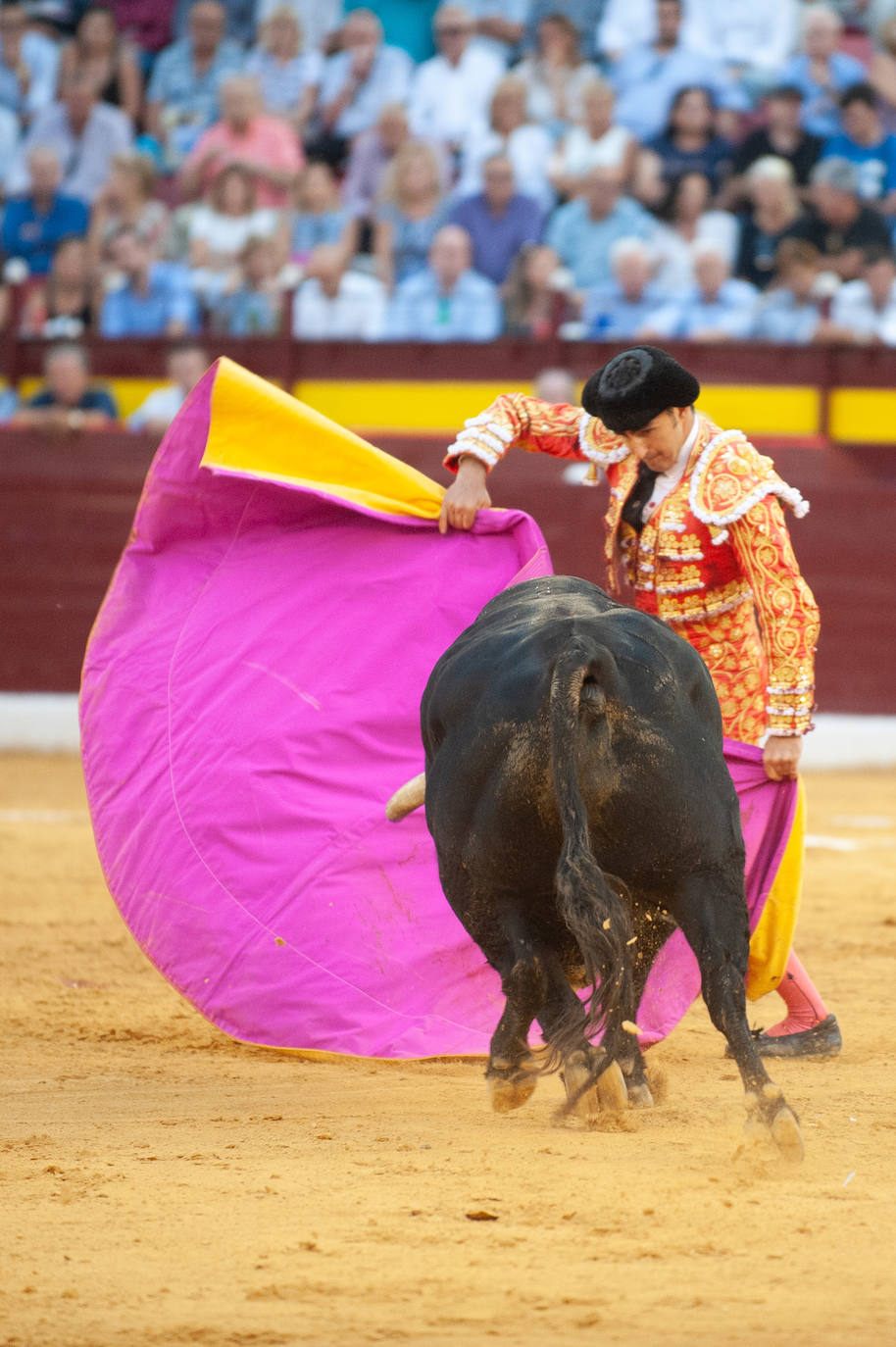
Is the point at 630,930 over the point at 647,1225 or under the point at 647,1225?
over

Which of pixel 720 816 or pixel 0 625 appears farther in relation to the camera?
pixel 0 625

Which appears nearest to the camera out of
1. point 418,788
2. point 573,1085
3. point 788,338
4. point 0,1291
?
point 0,1291

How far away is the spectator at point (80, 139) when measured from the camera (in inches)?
326

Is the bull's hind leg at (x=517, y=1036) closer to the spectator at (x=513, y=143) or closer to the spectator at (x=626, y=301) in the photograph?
the spectator at (x=626, y=301)

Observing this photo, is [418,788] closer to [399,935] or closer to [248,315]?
[399,935]

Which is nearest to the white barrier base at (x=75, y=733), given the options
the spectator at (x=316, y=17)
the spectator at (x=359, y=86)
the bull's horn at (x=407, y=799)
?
the spectator at (x=359, y=86)

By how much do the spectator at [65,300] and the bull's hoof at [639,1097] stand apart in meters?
5.53

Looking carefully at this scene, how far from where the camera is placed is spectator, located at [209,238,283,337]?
711cm

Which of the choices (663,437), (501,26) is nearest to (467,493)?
(663,437)

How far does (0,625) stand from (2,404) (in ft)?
3.21

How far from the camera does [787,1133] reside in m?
2.19

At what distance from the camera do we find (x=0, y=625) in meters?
7.22

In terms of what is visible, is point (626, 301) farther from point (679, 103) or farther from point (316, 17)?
point (316, 17)

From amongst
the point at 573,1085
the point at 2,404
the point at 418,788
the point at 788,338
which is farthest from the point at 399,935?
the point at 2,404
